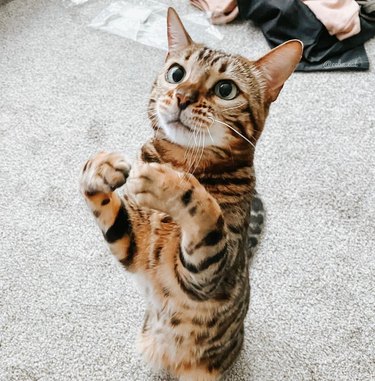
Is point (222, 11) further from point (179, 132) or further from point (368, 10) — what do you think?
point (179, 132)

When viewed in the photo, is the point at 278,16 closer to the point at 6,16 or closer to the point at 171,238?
the point at 6,16

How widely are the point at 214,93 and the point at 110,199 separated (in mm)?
297

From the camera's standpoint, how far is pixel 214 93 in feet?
3.33

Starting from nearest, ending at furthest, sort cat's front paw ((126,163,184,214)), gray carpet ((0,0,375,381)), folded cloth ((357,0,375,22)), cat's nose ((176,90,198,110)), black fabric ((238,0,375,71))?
cat's front paw ((126,163,184,214))
cat's nose ((176,90,198,110))
gray carpet ((0,0,375,381))
black fabric ((238,0,375,71))
folded cloth ((357,0,375,22))

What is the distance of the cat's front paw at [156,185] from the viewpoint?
0.84 metres

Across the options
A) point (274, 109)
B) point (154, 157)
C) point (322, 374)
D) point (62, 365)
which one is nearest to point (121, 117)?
point (274, 109)

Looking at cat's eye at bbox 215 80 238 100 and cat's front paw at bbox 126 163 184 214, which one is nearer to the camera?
cat's front paw at bbox 126 163 184 214

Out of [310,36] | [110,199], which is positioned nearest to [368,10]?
[310,36]

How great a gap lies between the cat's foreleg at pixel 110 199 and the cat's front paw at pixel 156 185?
63mm

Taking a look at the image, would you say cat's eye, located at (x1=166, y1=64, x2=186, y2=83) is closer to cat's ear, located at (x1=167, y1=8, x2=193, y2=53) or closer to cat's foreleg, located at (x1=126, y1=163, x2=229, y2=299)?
cat's ear, located at (x1=167, y1=8, x2=193, y2=53)

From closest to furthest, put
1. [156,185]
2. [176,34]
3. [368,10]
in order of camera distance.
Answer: [156,185] → [176,34] → [368,10]

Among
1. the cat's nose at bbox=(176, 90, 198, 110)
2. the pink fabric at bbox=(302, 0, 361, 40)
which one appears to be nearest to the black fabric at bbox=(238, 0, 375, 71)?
the pink fabric at bbox=(302, 0, 361, 40)

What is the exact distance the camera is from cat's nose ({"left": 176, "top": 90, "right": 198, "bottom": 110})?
971 mm

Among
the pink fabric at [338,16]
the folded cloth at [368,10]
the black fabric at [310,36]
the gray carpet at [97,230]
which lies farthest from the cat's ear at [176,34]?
the folded cloth at [368,10]
